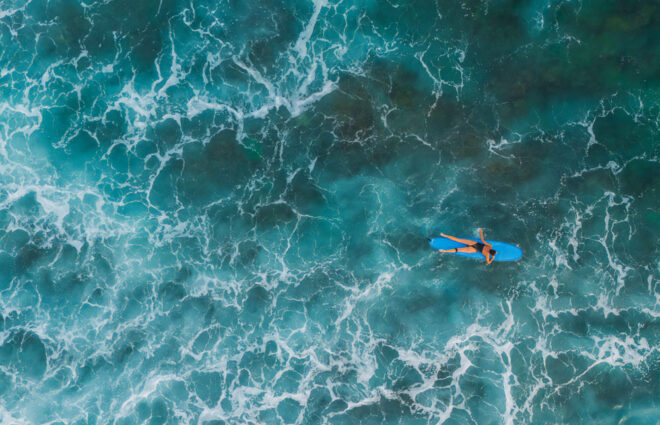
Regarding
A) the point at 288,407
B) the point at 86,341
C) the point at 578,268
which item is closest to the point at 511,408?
the point at 578,268

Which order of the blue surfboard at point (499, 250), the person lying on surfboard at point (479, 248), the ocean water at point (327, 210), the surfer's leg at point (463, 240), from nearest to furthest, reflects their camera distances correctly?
1. the person lying on surfboard at point (479, 248)
2. the surfer's leg at point (463, 240)
3. the blue surfboard at point (499, 250)
4. the ocean water at point (327, 210)

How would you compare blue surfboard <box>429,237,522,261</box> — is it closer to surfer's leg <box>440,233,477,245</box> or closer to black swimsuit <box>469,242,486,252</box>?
surfer's leg <box>440,233,477,245</box>

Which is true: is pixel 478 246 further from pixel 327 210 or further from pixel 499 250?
pixel 327 210

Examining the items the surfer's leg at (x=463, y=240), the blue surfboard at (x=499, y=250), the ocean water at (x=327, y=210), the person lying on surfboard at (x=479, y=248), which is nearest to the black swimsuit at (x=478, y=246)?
the person lying on surfboard at (x=479, y=248)

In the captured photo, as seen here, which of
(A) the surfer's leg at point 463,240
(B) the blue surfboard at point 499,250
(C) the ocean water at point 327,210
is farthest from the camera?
(C) the ocean water at point 327,210

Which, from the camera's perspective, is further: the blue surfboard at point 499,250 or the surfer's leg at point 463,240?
the blue surfboard at point 499,250

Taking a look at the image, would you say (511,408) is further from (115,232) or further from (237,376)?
(115,232)

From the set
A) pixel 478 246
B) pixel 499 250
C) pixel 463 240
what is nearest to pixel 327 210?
pixel 463 240

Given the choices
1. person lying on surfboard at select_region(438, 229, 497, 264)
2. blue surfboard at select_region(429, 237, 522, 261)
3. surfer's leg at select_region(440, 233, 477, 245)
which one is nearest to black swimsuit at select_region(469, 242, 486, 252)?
person lying on surfboard at select_region(438, 229, 497, 264)

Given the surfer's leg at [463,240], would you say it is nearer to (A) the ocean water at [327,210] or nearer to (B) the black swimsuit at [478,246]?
(B) the black swimsuit at [478,246]

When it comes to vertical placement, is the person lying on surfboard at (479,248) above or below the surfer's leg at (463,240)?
below
